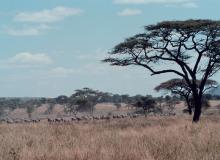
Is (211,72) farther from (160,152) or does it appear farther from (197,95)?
(160,152)

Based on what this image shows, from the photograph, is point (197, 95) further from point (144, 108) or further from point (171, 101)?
point (171, 101)

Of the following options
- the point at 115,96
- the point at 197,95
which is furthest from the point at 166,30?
the point at 115,96

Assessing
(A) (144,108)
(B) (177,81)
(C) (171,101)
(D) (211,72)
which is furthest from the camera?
(C) (171,101)

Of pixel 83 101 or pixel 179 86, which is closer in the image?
pixel 179 86

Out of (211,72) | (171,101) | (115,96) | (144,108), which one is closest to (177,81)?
(144,108)

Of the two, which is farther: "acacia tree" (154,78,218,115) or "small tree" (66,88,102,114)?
"small tree" (66,88,102,114)

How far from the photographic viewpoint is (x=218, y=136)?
13914 millimetres

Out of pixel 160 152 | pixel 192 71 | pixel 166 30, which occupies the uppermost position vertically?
pixel 166 30

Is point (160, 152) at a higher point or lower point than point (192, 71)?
lower

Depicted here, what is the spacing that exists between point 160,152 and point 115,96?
12126cm

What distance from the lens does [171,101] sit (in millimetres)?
83500

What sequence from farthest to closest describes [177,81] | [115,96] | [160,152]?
[115,96] → [177,81] → [160,152]

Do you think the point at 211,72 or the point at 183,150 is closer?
the point at 183,150

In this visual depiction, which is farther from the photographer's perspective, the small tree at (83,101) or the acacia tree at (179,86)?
the small tree at (83,101)
